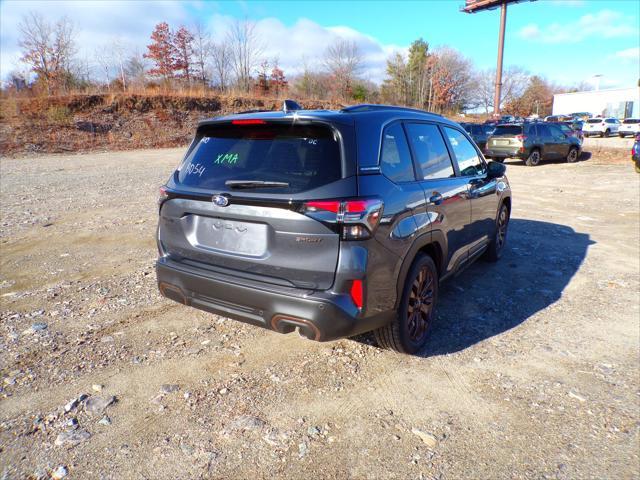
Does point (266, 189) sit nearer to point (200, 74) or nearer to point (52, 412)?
point (52, 412)

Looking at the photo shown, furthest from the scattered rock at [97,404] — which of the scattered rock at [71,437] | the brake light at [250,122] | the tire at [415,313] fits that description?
the brake light at [250,122]

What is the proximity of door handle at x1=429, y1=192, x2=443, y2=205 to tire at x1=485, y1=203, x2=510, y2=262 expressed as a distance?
2117 millimetres

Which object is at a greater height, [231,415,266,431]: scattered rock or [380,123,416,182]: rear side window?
[380,123,416,182]: rear side window

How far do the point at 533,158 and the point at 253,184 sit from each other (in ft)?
57.5

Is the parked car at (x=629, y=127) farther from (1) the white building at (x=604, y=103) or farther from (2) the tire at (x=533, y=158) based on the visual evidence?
(1) the white building at (x=604, y=103)

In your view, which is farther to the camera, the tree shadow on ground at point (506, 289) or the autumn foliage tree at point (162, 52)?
the autumn foliage tree at point (162, 52)

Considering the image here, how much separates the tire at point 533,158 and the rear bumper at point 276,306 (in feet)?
55.4

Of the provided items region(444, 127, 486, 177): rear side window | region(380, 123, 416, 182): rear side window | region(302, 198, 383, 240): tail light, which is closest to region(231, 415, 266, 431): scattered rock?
region(302, 198, 383, 240): tail light

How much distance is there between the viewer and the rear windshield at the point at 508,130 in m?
17.2

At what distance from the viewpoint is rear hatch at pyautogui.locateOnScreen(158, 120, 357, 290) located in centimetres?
254

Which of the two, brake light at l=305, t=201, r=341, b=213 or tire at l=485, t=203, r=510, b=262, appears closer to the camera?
brake light at l=305, t=201, r=341, b=213

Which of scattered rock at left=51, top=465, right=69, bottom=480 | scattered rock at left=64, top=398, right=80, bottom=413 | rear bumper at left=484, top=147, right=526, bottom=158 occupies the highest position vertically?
rear bumper at left=484, top=147, right=526, bottom=158

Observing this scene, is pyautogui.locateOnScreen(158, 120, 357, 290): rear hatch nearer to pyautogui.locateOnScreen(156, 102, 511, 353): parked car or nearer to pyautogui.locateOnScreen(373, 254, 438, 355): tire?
pyautogui.locateOnScreen(156, 102, 511, 353): parked car

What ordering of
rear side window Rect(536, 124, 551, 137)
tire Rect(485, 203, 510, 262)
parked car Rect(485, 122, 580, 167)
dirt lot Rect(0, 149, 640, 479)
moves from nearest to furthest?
dirt lot Rect(0, 149, 640, 479) → tire Rect(485, 203, 510, 262) → parked car Rect(485, 122, 580, 167) → rear side window Rect(536, 124, 551, 137)
